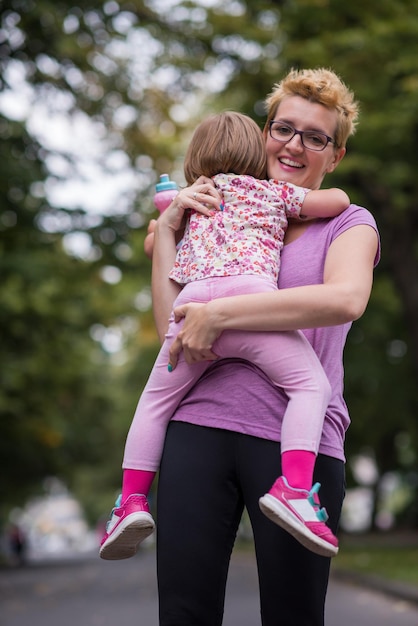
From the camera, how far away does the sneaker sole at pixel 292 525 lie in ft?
8.75

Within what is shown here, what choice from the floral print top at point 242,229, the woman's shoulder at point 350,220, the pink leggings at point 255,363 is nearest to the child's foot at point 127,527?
the pink leggings at point 255,363

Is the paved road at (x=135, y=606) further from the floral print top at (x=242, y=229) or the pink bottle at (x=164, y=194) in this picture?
the floral print top at (x=242, y=229)

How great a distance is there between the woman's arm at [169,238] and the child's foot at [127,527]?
54 centimetres

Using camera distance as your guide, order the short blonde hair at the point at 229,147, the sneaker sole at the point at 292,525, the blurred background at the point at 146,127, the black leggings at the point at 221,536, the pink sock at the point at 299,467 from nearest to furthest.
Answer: the sneaker sole at the point at 292,525 → the pink sock at the point at 299,467 → the black leggings at the point at 221,536 → the short blonde hair at the point at 229,147 → the blurred background at the point at 146,127

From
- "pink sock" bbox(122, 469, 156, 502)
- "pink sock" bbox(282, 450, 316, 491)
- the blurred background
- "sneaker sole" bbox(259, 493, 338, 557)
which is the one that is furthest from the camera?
the blurred background

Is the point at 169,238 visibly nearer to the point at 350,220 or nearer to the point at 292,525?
the point at 350,220

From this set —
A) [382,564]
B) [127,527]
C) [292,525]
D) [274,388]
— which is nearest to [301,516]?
[292,525]

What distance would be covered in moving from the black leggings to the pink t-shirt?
4 cm

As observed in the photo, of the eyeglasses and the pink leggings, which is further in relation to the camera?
the eyeglasses

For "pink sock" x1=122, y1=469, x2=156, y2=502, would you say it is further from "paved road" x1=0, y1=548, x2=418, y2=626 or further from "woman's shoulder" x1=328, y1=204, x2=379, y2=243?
"paved road" x1=0, y1=548, x2=418, y2=626

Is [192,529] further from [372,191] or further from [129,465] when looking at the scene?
[372,191]

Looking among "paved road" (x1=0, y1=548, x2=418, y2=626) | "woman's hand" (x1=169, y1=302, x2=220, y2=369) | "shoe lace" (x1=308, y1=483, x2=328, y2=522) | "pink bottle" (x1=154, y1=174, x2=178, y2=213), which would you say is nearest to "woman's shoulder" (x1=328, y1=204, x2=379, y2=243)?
"woman's hand" (x1=169, y1=302, x2=220, y2=369)

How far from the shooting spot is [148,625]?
10.4 metres

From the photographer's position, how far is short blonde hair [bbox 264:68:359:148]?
324 cm
